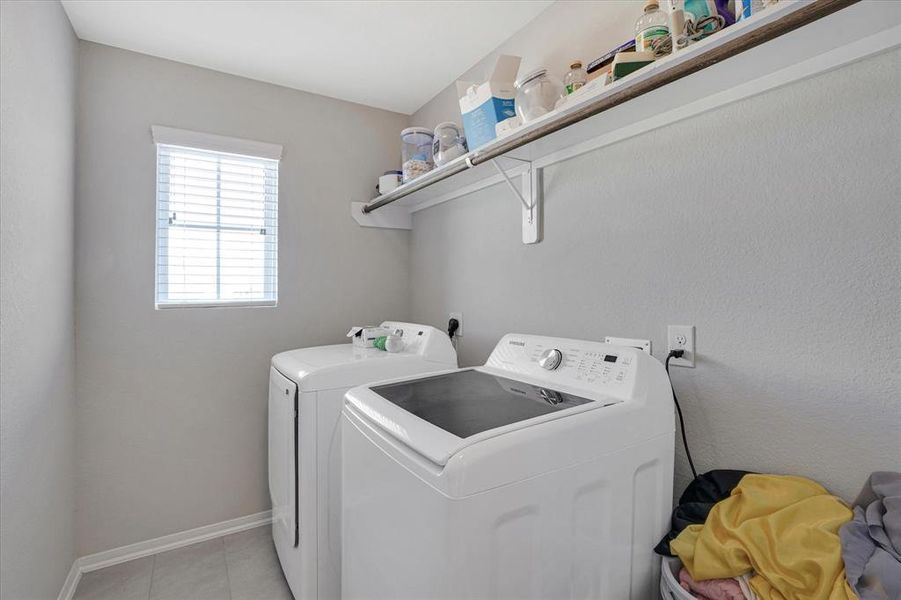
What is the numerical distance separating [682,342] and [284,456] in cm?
157

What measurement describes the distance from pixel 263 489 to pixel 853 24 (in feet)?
9.33

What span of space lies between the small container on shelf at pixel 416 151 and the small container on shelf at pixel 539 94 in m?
0.69

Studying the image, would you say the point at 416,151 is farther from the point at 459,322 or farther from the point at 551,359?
the point at 551,359

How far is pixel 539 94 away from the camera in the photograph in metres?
1.46

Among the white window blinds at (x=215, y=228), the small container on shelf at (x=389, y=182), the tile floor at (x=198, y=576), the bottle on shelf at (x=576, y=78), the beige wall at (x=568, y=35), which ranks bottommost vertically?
the tile floor at (x=198, y=576)

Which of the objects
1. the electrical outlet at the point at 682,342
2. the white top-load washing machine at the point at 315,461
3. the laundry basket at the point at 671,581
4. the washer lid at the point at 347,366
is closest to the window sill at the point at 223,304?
the washer lid at the point at 347,366

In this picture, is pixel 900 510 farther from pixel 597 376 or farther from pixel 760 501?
pixel 597 376

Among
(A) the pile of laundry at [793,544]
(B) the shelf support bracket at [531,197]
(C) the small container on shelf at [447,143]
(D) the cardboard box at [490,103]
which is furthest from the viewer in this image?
(C) the small container on shelf at [447,143]

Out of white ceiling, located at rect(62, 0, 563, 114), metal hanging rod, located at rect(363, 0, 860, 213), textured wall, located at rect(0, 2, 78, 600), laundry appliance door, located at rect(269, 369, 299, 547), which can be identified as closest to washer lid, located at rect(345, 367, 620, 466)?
laundry appliance door, located at rect(269, 369, 299, 547)

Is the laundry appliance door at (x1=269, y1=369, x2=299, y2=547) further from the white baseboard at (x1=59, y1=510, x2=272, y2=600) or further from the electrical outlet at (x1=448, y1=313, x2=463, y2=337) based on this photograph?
the electrical outlet at (x1=448, y1=313, x2=463, y2=337)

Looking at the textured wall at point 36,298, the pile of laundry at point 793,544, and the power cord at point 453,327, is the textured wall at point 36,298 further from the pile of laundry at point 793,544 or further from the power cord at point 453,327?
the pile of laundry at point 793,544

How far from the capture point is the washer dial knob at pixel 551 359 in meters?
1.32

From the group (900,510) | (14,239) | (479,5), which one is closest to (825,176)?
(900,510)

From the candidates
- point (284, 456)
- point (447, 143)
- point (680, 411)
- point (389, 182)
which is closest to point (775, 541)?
point (680, 411)
